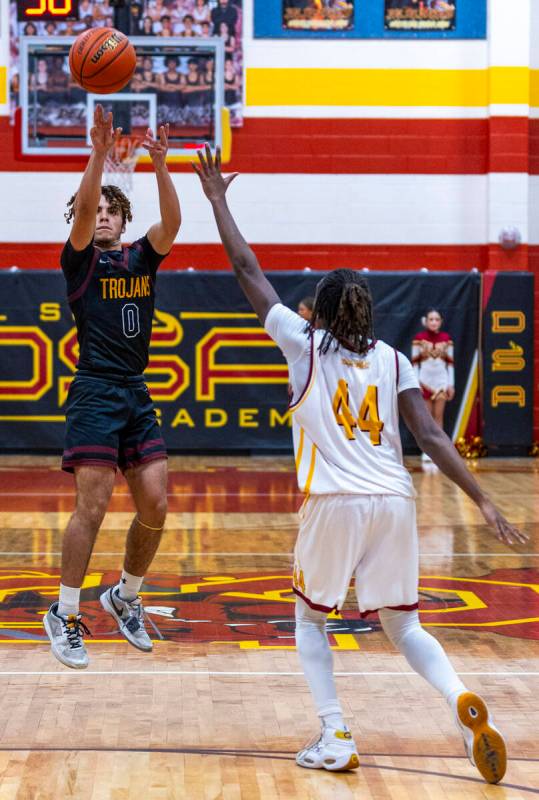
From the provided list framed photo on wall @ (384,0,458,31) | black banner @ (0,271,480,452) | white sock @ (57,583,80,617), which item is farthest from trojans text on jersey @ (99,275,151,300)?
framed photo on wall @ (384,0,458,31)

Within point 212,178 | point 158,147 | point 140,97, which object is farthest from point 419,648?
point 140,97

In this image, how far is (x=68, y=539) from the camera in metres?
5.19

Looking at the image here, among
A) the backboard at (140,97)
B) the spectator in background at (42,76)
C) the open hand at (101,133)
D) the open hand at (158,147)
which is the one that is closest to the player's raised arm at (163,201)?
the open hand at (158,147)

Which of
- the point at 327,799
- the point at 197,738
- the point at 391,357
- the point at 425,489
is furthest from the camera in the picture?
the point at 425,489

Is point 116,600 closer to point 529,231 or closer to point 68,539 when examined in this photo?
point 68,539

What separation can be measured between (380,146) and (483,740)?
13003mm

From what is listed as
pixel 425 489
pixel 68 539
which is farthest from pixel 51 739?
pixel 425 489

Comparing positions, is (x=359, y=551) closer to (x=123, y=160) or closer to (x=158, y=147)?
(x=158, y=147)

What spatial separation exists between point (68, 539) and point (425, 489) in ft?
26.0

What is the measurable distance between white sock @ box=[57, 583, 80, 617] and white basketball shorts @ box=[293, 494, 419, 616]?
49.3 inches

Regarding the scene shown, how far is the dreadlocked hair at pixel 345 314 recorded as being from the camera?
14.3 ft

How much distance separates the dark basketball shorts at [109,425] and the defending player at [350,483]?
109 centimetres

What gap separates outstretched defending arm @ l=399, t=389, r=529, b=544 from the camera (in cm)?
418

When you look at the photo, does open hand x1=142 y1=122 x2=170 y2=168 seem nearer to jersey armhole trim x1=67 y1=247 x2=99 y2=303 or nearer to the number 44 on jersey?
jersey armhole trim x1=67 y1=247 x2=99 y2=303
